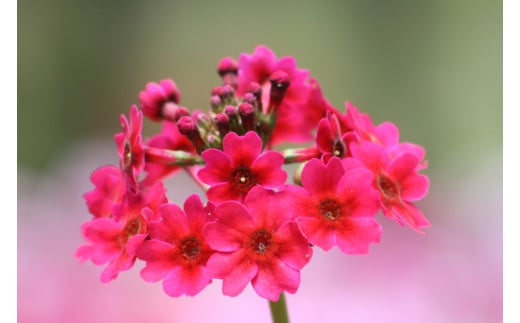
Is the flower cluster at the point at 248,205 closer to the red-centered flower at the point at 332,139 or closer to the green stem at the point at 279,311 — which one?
the red-centered flower at the point at 332,139

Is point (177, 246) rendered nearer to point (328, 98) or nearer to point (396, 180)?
point (396, 180)

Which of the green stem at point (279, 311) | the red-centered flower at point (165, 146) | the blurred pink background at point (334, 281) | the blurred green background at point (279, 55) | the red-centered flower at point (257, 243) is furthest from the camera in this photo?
the blurred green background at point (279, 55)

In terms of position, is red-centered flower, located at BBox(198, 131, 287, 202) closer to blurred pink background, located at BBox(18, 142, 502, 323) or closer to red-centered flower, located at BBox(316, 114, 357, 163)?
red-centered flower, located at BBox(316, 114, 357, 163)

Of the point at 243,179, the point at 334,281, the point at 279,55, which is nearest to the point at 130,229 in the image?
the point at 243,179

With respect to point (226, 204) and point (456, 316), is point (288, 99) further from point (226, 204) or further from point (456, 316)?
point (456, 316)

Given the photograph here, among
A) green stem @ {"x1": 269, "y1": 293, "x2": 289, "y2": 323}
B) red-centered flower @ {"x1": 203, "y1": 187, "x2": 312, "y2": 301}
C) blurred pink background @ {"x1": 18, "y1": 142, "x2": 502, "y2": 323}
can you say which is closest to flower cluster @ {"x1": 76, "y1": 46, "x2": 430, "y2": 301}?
red-centered flower @ {"x1": 203, "y1": 187, "x2": 312, "y2": 301}

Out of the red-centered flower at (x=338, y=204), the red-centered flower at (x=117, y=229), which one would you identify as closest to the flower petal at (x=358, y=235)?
the red-centered flower at (x=338, y=204)

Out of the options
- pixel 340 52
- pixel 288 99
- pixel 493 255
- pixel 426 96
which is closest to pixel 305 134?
pixel 288 99
